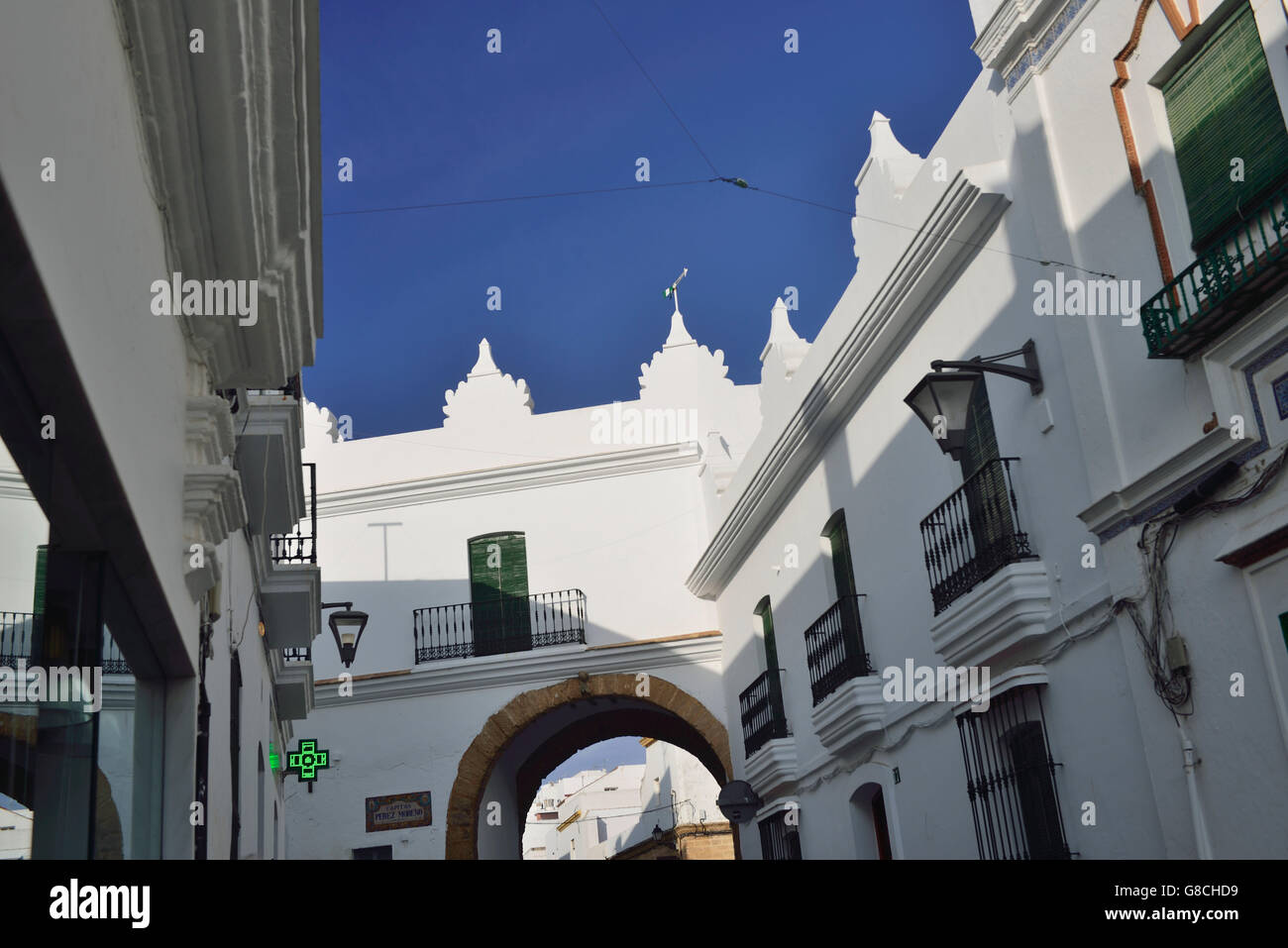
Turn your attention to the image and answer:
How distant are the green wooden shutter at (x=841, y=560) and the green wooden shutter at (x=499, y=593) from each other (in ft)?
19.7

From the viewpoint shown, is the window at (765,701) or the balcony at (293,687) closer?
the balcony at (293,687)

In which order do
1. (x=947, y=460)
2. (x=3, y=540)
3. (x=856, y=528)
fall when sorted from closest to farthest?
(x=3, y=540) → (x=947, y=460) → (x=856, y=528)

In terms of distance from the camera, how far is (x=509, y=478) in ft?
58.0

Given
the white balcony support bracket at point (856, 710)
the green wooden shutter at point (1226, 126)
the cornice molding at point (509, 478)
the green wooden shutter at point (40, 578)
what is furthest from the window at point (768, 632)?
the green wooden shutter at point (40, 578)

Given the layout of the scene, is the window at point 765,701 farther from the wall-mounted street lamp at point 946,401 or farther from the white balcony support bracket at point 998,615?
the wall-mounted street lamp at point 946,401

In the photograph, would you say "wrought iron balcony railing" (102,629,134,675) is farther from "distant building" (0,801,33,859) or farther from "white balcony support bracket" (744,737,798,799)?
"white balcony support bracket" (744,737,798,799)

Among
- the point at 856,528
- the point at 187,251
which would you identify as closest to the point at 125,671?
the point at 187,251

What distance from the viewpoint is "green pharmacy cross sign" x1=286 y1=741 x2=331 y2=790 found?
1547 centimetres

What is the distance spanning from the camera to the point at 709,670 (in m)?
16.5

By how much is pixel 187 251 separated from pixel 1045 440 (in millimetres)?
4991

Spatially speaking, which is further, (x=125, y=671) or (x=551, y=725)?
(x=551, y=725)

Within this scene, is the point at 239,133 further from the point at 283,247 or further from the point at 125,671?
the point at 125,671

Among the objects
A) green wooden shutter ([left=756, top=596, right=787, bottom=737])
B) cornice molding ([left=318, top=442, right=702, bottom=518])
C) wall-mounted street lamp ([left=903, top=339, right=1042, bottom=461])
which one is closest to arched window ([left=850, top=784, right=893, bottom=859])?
green wooden shutter ([left=756, top=596, right=787, bottom=737])

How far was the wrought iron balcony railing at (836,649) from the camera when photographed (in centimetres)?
1091
